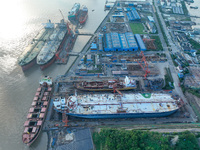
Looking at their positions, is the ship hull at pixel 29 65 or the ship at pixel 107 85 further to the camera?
the ship hull at pixel 29 65

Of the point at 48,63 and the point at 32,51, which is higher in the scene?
the point at 32,51

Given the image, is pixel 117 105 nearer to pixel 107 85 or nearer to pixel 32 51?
pixel 107 85

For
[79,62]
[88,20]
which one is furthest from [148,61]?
[88,20]

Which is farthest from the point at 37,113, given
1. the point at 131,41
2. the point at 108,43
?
the point at 131,41

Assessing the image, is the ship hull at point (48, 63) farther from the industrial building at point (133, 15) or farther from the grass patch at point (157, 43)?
the industrial building at point (133, 15)

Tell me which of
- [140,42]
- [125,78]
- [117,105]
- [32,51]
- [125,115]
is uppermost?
[140,42]

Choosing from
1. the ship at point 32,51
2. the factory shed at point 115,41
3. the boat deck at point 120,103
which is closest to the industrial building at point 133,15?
the factory shed at point 115,41

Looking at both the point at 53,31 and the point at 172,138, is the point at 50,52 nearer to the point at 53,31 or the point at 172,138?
the point at 53,31

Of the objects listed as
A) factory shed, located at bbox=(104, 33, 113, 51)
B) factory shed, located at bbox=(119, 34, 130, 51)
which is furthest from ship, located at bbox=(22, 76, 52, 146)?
factory shed, located at bbox=(119, 34, 130, 51)
